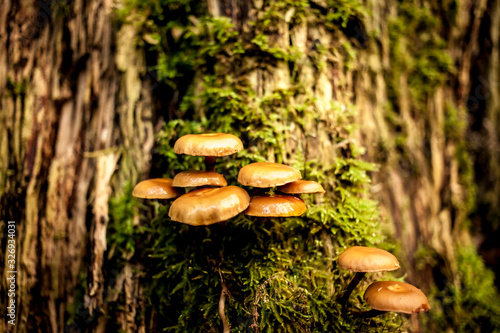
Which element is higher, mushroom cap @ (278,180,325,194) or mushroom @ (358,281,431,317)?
mushroom cap @ (278,180,325,194)

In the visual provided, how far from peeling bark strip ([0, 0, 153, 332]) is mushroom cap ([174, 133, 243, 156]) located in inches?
39.7

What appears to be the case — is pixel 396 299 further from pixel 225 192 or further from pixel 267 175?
pixel 225 192

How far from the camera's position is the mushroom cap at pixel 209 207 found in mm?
1643

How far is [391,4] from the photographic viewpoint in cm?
361

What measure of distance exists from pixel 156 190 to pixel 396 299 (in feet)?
5.59

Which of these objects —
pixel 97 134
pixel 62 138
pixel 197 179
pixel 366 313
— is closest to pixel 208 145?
pixel 197 179

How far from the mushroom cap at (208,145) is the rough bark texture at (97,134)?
2.04ft

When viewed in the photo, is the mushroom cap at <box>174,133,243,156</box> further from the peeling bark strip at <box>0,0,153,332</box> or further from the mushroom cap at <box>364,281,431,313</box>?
the mushroom cap at <box>364,281,431,313</box>

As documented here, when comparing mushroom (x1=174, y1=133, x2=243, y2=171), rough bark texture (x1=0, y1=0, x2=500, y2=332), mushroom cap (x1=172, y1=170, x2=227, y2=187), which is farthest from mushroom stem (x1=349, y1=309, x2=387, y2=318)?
mushroom (x1=174, y1=133, x2=243, y2=171)

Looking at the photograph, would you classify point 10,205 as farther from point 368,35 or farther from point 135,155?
point 368,35

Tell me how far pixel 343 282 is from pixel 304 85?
1.72m

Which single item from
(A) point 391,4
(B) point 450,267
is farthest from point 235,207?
(A) point 391,4

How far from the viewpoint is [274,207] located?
68.2 inches

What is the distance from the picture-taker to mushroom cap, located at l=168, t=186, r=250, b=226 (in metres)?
1.64
